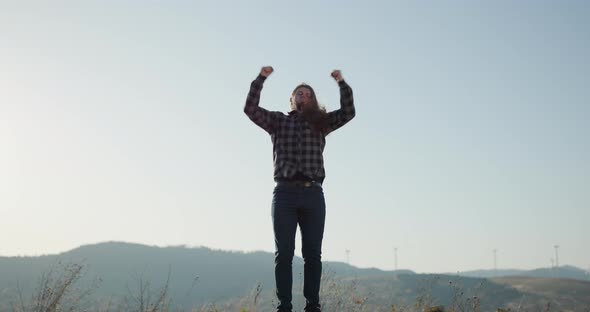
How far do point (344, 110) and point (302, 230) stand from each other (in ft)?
4.14

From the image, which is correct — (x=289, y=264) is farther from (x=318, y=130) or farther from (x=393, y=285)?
(x=393, y=285)

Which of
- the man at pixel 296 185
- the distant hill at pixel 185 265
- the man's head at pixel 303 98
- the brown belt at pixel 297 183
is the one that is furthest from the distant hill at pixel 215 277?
the brown belt at pixel 297 183

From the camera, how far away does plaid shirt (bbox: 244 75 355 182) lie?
5496 millimetres

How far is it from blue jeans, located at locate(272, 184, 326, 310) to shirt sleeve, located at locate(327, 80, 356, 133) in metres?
0.76

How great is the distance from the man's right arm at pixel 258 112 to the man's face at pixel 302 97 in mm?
268

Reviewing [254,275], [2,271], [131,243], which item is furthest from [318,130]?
[131,243]

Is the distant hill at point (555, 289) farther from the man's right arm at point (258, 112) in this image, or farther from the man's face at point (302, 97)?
the man's right arm at point (258, 112)

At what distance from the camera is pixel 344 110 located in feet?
19.3

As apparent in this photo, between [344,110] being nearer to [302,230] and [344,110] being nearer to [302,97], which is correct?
[302,97]

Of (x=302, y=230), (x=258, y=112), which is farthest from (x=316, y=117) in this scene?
(x=302, y=230)

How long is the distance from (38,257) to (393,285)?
234 feet

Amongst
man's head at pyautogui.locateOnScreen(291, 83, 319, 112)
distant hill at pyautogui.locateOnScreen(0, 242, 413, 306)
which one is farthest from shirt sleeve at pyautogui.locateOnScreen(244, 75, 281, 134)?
distant hill at pyautogui.locateOnScreen(0, 242, 413, 306)

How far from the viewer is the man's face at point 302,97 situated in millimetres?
5855

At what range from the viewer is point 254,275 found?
146 meters
